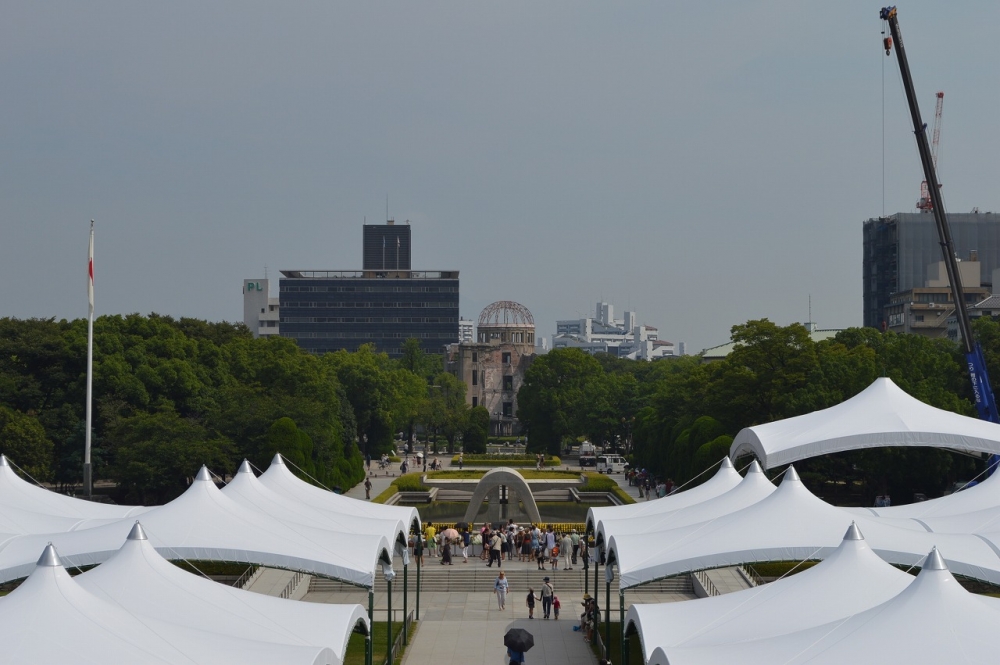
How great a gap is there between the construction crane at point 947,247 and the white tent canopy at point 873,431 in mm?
2376

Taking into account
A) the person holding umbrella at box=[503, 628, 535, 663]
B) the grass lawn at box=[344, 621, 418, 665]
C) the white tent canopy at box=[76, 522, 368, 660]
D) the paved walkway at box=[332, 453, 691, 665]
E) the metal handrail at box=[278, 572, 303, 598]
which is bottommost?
the paved walkway at box=[332, 453, 691, 665]

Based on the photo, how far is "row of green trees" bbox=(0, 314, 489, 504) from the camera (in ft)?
153

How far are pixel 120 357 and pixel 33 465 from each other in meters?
7.08

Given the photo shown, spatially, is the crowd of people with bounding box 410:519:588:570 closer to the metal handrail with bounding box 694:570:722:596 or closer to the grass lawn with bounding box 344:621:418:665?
the metal handrail with bounding box 694:570:722:596

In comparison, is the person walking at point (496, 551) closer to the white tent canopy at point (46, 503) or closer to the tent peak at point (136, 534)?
the white tent canopy at point (46, 503)

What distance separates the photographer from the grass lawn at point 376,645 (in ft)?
77.8

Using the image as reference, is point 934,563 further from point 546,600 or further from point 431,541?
point 431,541

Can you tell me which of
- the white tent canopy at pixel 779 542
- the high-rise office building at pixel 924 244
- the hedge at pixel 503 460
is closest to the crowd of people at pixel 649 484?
the hedge at pixel 503 460

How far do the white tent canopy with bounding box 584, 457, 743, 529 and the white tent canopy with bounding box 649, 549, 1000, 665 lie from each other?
13.5 meters

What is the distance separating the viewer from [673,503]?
97.2 ft

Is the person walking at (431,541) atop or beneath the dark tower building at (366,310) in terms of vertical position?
beneath

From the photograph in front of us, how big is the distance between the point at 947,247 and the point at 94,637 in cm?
3194

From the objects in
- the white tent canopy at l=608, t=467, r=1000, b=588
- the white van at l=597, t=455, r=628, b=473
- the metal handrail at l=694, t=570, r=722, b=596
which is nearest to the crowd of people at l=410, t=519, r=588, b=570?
the metal handrail at l=694, t=570, r=722, b=596

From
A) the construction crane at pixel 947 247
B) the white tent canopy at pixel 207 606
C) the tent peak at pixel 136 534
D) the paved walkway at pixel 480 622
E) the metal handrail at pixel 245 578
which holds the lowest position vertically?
the paved walkway at pixel 480 622
